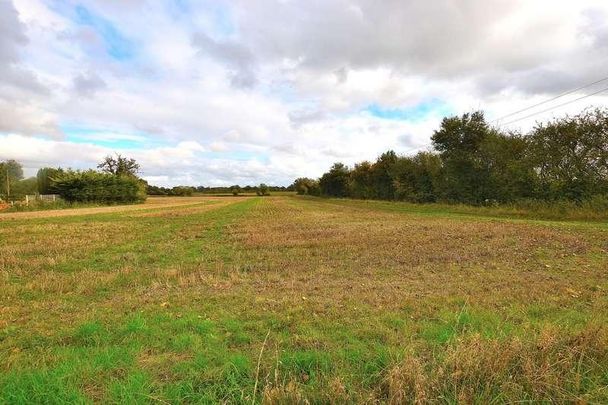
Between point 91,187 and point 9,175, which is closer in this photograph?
point 91,187

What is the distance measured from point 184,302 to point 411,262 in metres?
6.03

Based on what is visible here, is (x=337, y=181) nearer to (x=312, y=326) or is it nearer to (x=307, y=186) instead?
(x=307, y=186)

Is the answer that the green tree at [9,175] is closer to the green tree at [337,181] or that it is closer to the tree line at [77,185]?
the tree line at [77,185]

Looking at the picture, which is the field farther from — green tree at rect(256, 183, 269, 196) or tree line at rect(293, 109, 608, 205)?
green tree at rect(256, 183, 269, 196)

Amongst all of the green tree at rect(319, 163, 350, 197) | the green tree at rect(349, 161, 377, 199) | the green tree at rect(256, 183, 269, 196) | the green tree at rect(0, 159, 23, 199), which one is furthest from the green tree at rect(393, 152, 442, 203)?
the green tree at rect(256, 183, 269, 196)

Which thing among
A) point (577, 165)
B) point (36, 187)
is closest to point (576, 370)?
point (577, 165)

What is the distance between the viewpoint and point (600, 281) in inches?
314

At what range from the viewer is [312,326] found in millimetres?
5508

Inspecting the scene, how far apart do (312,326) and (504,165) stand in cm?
3376

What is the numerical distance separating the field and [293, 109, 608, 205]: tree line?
54.8ft

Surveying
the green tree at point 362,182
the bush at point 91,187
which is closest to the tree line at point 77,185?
the bush at point 91,187

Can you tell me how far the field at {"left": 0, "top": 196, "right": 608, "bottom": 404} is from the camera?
3.55 meters

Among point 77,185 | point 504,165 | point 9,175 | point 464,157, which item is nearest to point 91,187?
point 77,185

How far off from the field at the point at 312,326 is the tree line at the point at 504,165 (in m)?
16.7
